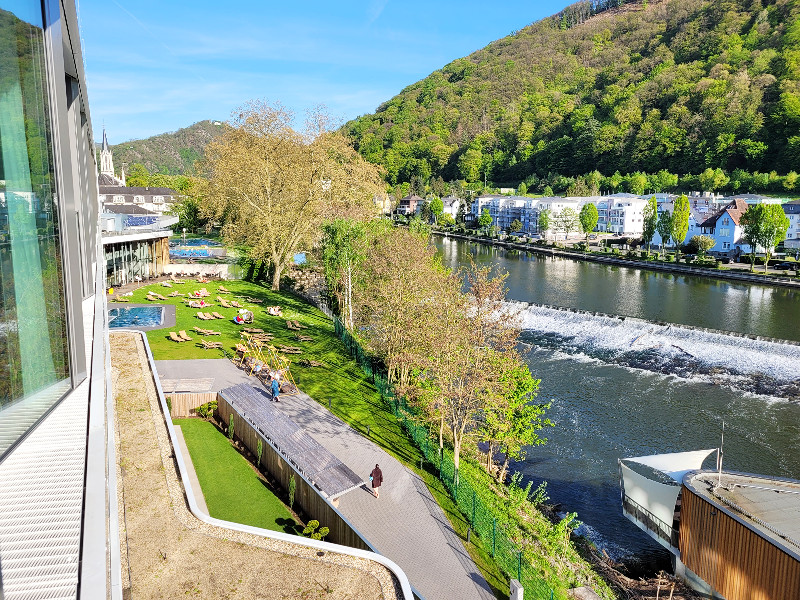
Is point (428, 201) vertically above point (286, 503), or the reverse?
point (428, 201)

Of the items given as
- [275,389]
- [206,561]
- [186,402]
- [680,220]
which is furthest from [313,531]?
[680,220]

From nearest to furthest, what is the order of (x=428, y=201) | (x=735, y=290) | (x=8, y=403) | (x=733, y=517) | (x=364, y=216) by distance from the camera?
(x=8, y=403) → (x=733, y=517) → (x=364, y=216) → (x=735, y=290) → (x=428, y=201)

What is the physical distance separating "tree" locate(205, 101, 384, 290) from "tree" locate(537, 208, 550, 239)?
4840 centimetres

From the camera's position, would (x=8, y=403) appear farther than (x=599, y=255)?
No

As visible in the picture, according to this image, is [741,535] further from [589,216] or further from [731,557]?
[589,216]

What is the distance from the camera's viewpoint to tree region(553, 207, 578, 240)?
280 feet

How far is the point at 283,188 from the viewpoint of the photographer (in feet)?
123

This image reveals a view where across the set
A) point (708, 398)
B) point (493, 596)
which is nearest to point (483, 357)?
point (493, 596)

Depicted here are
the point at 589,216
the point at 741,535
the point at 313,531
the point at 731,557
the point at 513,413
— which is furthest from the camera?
the point at 589,216

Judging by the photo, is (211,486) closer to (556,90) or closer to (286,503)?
(286,503)

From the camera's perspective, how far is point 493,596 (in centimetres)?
1088

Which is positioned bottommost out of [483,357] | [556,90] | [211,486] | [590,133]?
[211,486]

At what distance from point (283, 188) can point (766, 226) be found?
4547 cm

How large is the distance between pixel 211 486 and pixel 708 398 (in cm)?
2085
